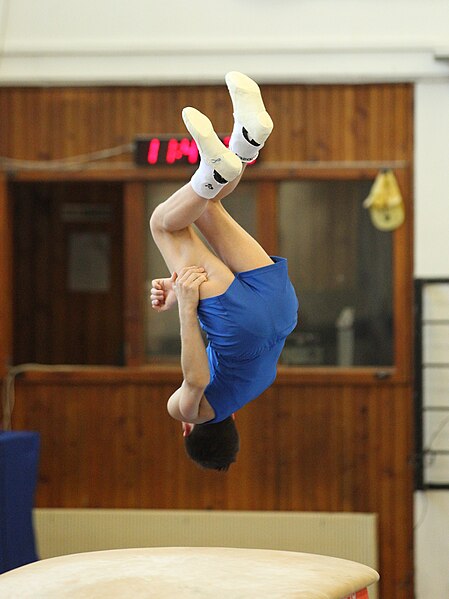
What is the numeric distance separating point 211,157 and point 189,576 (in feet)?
3.51

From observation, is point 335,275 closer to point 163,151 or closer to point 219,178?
point 163,151

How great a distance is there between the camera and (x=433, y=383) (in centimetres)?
495

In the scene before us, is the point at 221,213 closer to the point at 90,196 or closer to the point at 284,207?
the point at 284,207

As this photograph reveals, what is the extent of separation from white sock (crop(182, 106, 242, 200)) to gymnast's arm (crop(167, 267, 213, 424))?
311 millimetres

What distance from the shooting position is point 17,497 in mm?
4180

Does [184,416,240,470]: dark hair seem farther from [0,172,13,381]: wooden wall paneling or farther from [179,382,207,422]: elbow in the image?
[0,172,13,381]: wooden wall paneling

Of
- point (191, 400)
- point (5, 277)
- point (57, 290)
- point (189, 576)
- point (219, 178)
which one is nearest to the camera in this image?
point (189, 576)

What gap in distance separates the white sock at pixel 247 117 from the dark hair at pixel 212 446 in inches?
40.7

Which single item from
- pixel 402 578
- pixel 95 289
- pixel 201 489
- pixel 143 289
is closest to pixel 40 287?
pixel 95 289

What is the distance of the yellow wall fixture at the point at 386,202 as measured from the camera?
16.0 ft

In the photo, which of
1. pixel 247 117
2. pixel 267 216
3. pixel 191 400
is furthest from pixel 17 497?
pixel 247 117

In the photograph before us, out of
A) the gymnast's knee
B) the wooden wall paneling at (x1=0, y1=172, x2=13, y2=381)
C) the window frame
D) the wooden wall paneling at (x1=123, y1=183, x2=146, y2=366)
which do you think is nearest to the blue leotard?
the gymnast's knee

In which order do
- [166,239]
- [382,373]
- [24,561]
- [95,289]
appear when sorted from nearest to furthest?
[166,239] → [24,561] → [382,373] → [95,289]

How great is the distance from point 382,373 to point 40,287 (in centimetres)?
243
